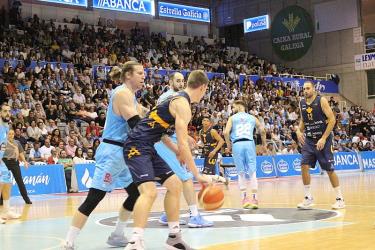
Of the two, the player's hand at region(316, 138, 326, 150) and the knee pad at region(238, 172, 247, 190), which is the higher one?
the player's hand at region(316, 138, 326, 150)

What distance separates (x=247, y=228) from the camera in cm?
788

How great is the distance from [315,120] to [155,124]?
16.8ft

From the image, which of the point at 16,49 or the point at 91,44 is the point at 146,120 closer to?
the point at 16,49

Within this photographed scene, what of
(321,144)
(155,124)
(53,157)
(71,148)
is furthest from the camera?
(71,148)

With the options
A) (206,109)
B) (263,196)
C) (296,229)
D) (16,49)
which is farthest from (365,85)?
(296,229)

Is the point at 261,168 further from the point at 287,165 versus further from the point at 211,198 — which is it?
the point at 211,198

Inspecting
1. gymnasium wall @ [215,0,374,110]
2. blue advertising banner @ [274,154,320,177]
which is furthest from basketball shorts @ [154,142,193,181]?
gymnasium wall @ [215,0,374,110]

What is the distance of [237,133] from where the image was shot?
1132 cm

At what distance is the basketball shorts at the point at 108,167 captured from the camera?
6406 mm

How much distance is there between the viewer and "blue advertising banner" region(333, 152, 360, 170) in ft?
81.3

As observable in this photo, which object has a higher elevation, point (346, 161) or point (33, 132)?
point (33, 132)

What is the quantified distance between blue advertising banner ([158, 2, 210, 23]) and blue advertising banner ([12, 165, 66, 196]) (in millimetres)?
18745

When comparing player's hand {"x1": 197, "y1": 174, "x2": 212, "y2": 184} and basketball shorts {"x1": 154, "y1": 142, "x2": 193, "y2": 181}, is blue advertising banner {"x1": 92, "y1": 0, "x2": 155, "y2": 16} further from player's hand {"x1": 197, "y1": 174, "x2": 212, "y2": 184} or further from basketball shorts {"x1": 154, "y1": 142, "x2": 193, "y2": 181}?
player's hand {"x1": 197, "y1": 174, "x2": 212, "y2": 184}

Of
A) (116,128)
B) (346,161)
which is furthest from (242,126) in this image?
(346,161)
